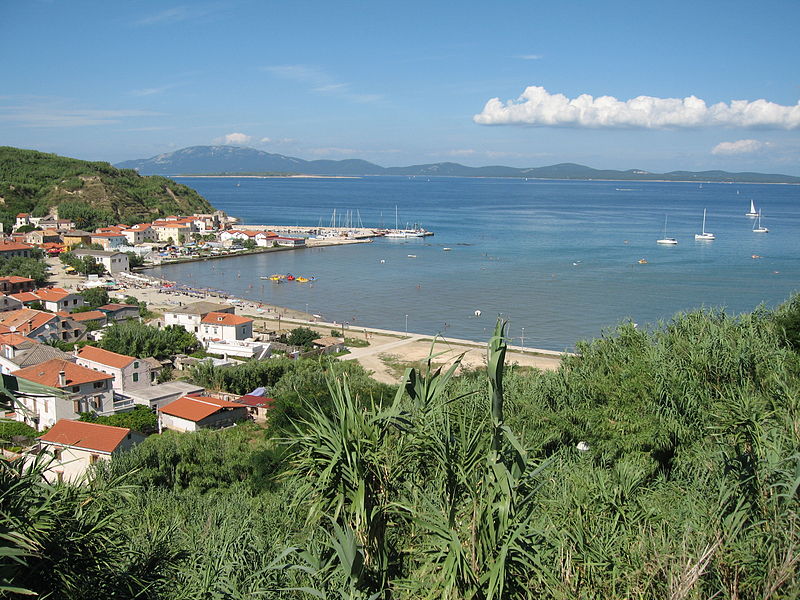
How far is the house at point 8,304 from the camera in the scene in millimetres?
23953

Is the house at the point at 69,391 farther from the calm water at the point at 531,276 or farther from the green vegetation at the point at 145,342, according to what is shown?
the calm water at the point at 531,276

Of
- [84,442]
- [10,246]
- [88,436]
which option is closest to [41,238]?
[10,246]

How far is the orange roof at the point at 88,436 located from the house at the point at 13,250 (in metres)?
28.5

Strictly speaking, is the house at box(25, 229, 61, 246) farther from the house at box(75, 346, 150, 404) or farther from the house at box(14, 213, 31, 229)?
the house at box(75, 346, 150, 404)

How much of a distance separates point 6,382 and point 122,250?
44.2 metres

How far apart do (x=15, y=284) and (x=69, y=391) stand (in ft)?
64.1

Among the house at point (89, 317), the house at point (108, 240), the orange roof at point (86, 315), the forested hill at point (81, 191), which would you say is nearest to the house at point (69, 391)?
the house at point (89, 317)

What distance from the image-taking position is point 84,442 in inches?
409

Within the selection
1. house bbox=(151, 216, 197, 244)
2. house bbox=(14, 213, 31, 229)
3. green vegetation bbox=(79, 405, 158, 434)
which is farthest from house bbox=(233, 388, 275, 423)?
house bbox=(14, 213, 31, 229)

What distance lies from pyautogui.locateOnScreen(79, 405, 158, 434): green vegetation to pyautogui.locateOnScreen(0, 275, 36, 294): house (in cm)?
1834

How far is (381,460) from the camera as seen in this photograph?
325 cm

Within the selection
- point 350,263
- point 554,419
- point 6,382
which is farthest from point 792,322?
point 350,263

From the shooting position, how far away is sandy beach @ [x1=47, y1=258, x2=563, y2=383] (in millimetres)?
19266

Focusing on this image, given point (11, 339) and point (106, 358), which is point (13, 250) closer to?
point (11, 339)
